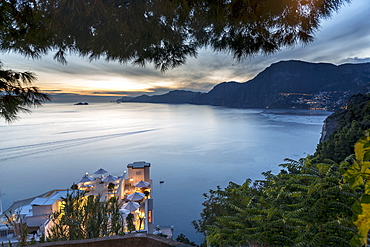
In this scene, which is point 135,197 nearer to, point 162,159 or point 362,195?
point 362,195

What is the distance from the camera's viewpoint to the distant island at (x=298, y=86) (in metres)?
89.0

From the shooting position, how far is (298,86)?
10656cm

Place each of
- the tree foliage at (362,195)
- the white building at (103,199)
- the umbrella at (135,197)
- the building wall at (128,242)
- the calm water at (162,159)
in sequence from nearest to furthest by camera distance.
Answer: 1. the tree foliage at (362,195)
2. the building wall at (128,242)
3. the white building at (103,199)
4. the umbrella at (135,197)
5. the calm water at (162,159)

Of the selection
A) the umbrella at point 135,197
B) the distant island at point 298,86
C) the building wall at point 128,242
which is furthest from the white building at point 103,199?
the distant island at point 298,86

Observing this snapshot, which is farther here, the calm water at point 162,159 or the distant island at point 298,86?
the distant island at point 298,86

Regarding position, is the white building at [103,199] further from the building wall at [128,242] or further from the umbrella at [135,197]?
the building wall at [128,242]

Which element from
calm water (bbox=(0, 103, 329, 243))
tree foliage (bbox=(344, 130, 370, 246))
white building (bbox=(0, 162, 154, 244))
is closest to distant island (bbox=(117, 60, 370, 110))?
calm water (bbox=(0, 103, 329, 243))

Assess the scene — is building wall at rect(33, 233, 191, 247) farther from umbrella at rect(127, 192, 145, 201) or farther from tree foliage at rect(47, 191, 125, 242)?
umbrella at rect(127, 192, 145, 201)

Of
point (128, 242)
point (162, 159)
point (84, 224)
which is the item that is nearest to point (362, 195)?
point (128, 242)

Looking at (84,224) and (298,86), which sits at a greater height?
(298,86)

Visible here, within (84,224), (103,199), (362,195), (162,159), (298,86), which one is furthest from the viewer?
(298,86)

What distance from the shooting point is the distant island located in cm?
8900

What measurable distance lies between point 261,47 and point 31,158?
3277 centimetres

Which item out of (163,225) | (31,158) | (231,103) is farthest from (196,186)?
(231,103)
